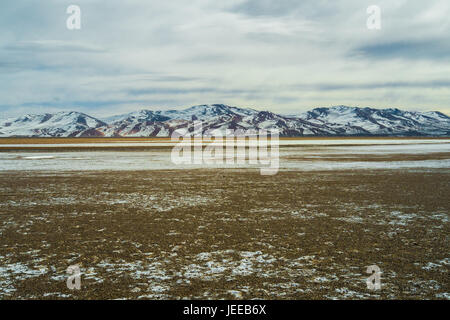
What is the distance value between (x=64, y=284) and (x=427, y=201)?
43.6ft

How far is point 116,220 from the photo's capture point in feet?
37.8

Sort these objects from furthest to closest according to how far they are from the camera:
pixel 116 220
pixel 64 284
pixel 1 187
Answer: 1. pixel 1 187
2. pixel 116 220
3. pixel 64 284

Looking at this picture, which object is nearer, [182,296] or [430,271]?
[182,296]

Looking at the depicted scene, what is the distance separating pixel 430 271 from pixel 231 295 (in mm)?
3947

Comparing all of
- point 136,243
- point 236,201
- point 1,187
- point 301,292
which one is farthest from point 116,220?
point 1,187

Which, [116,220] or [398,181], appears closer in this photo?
[116,220]

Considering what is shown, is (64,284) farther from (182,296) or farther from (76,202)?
(76,202)

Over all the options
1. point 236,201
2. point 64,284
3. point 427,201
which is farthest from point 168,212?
point 427,201

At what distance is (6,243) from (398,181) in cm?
1865

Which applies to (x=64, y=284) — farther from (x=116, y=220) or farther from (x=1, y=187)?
(x=1, y=187)

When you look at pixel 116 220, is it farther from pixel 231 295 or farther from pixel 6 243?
pixel 231 295
